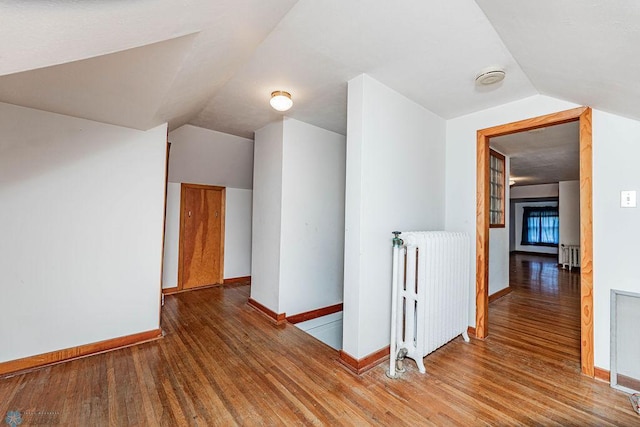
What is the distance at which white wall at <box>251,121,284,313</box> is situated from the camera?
319 centimetres

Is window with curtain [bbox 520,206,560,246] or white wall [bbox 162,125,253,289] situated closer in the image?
white wall [bbox 162,125,253,289]

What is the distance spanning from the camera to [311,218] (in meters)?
3.45

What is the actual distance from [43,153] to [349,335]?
2805mm

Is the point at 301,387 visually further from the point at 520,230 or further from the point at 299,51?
the point at 520,230

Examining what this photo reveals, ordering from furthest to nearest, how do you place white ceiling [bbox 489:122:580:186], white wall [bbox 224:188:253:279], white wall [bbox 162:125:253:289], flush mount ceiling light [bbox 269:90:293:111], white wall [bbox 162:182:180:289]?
1. white wall [bbox 224:188:253:279]
2. white wall [bbox 162:182:180:289]
3. white wall [bbox 162:125:253:289]
4. white ceiling [bbox 489:122:580:186]
5. flush mount ceiling light [bbox 269:90:293:111]

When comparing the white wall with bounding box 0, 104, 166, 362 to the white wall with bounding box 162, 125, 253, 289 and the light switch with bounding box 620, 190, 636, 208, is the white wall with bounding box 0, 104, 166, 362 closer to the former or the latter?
the white wall with bounding box 162, 125, 253, 289

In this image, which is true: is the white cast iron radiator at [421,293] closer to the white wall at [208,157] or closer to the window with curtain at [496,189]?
the window with curtain at [496,189]

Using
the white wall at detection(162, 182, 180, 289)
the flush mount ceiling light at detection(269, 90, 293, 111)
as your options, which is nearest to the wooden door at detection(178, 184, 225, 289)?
the white wall at detection(162, 182, 180, 289)

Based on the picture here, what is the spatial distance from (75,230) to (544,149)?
5814 mm

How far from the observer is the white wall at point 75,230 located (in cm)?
200

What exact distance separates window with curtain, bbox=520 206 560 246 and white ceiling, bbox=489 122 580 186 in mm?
4206

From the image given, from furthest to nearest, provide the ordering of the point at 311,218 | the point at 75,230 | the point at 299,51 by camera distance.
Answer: the point at 311,218 < the point at 75,230 < the point at 299,51

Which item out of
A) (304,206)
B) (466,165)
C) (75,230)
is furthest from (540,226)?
(75,230)

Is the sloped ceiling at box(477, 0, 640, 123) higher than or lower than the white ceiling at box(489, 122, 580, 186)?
lower
